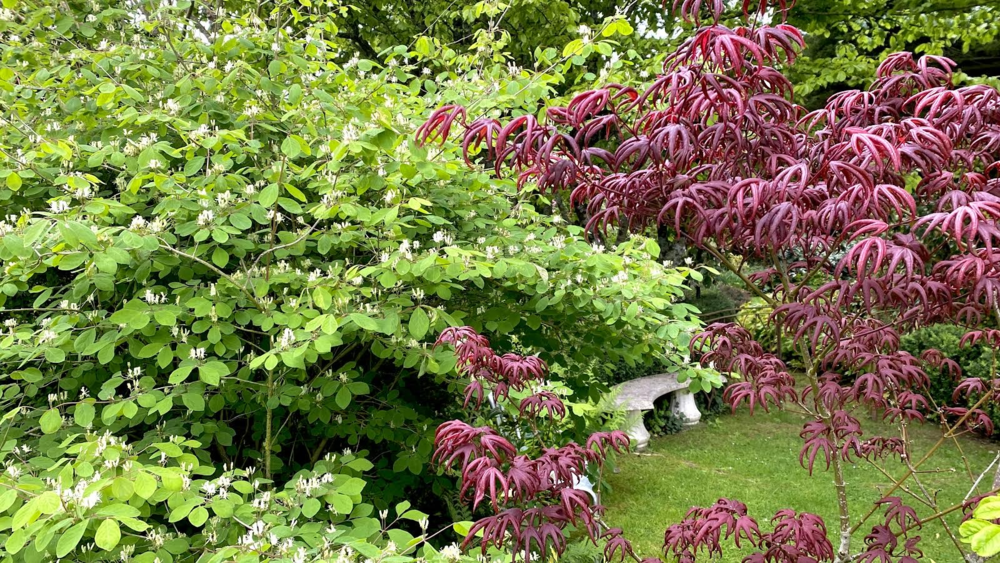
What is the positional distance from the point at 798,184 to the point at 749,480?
5.25 meters

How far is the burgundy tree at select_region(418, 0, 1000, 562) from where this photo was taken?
147 centimetres

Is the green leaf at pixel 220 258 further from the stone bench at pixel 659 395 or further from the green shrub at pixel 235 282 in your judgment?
the stone bench at pixel 659 395

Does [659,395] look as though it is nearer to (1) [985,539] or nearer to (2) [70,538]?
(1) [985,539]

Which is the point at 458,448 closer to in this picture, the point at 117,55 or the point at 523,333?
the point at 523,333

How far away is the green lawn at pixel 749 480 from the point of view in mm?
5043

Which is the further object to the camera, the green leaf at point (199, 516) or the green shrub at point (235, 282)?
the green shrub at point (235, 282)

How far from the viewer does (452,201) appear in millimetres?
3059

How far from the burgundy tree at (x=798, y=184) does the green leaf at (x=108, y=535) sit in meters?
0.89

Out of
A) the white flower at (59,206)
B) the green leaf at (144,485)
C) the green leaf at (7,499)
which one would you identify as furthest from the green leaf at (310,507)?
the white flower at (59,206)

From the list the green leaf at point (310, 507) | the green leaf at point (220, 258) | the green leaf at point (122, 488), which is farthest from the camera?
the green leaf at point (220, 258)

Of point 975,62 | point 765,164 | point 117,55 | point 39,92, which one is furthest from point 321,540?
point 975,62

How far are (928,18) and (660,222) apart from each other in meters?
7.59

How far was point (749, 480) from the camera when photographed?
6035 millimetres

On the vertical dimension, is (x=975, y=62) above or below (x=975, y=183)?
below
